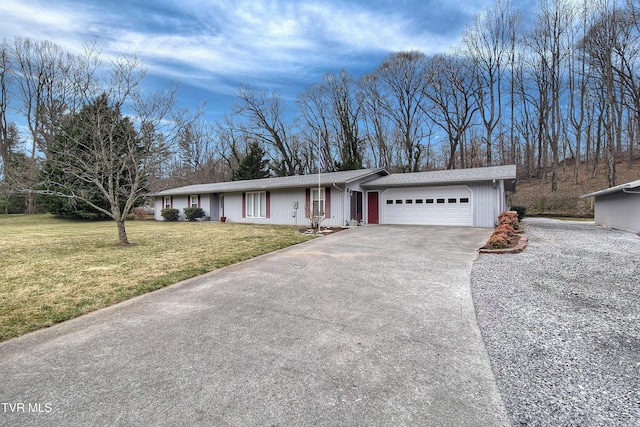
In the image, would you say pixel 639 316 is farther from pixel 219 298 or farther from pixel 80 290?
pixel 80 290

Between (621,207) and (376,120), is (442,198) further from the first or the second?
(376,120)

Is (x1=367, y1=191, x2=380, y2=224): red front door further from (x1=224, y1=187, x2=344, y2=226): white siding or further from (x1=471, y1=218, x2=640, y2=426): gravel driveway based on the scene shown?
(x1=471, y1=218, x2=640, y2=426): gravel driveway

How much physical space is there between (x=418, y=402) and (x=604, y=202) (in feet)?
61.2

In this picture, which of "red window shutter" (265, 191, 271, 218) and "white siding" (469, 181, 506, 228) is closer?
"white siding" (469, 181, 506, 228)

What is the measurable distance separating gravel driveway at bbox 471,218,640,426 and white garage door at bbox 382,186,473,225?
781cm

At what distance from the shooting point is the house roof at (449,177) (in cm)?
1304

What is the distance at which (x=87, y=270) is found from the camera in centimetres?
589

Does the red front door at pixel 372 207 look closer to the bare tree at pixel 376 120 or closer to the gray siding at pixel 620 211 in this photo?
the gray siding at pixel 620 211

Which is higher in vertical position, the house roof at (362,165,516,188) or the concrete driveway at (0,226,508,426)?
the house roof at (362,165,516,188)

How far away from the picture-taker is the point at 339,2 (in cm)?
1051

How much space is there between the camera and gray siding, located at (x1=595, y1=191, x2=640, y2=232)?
441 inches

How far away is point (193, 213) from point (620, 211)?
22.7 metres

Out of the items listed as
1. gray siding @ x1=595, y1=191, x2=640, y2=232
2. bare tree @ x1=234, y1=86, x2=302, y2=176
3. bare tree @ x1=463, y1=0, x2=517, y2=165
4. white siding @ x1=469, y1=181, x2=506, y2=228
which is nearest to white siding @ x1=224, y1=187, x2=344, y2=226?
white siding @ x1=469, y1=181, x2=506, y2=228

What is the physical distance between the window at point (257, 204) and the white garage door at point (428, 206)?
22.8 feet
